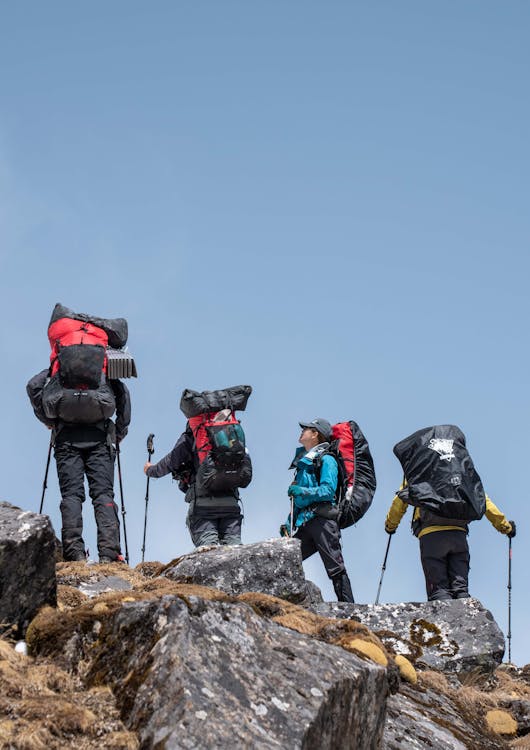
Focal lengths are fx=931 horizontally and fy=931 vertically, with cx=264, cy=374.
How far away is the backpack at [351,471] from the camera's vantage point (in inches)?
538

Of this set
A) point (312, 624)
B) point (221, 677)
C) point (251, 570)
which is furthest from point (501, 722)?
point (221, 677)

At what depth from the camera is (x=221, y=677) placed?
19.2ft

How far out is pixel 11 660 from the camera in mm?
6555

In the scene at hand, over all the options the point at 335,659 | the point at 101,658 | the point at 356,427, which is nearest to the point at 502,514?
the point at 356,427

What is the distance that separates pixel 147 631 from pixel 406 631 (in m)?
5.49

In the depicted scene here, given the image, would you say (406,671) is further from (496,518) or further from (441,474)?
(496,518)

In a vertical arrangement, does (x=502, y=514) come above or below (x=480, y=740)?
above

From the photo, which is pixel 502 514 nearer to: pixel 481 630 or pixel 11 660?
pixel 481 630

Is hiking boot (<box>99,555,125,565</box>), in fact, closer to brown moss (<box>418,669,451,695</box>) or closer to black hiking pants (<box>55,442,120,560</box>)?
black hiking pants (<box>55,442,120,560</box>)

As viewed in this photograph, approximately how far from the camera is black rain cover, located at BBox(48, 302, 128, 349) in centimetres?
1380

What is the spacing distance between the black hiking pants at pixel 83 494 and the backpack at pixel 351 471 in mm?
3031

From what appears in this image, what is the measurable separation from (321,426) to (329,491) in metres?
1.31

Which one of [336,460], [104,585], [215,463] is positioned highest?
[336,460]

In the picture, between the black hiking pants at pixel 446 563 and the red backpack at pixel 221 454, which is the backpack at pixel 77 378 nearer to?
the red backpack at pixel 221 454
